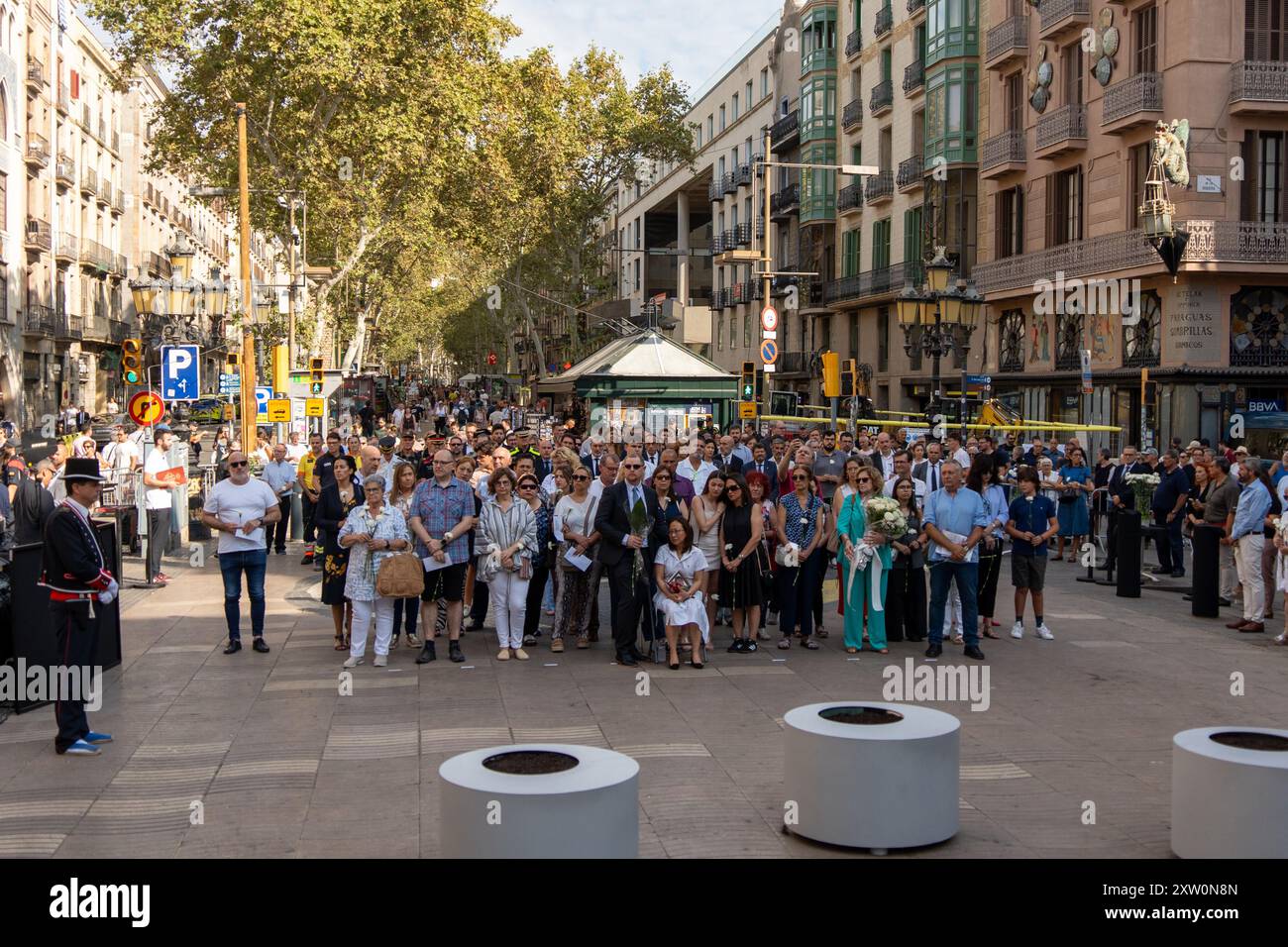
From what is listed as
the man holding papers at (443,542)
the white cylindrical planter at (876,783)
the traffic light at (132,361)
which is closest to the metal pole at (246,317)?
the traffic light at (132,361)

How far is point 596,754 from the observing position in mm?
5895

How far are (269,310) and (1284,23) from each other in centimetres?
2954

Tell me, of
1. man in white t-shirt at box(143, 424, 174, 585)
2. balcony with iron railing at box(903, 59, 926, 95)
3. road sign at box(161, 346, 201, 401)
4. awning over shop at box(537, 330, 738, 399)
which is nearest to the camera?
man in white t-shirt at box(143, 424, 174, 585)

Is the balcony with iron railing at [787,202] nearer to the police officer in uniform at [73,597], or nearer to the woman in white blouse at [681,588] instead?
the woman in white blouse at [681,588]

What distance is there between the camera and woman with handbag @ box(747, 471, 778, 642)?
12312mm

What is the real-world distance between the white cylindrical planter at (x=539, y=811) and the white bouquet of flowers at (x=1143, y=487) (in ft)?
48.2

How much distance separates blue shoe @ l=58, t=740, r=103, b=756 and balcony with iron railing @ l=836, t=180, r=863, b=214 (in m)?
43.4

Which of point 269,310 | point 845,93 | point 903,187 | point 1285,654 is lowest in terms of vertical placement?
point 1285,654

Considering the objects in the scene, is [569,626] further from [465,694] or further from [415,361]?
[415,361]

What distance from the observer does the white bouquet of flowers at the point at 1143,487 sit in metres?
18.4

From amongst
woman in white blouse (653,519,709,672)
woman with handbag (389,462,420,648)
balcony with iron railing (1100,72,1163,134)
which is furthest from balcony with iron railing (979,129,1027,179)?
woman with handbag (389,462,420,648)

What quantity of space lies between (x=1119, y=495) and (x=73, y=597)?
529 inches

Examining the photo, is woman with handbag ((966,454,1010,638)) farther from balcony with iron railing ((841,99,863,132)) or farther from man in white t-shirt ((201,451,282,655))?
balcony with iron railing ((841,99,863,132))

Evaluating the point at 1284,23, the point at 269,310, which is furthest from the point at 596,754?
the point at 269,310
